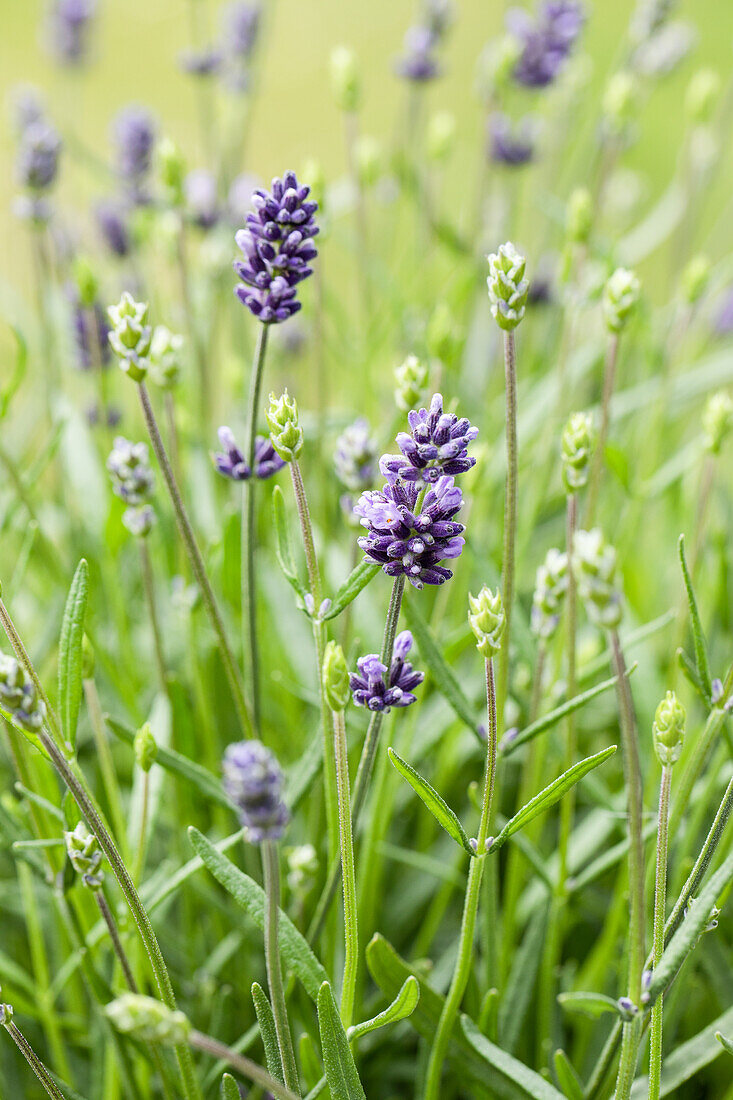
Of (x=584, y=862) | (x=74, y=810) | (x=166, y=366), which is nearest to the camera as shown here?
(x=74, y=810)

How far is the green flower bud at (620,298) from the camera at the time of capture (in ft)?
1.83

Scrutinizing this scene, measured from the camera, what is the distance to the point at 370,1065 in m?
0.69

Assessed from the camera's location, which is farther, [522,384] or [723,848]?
[522,384]

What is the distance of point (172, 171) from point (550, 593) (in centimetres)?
40

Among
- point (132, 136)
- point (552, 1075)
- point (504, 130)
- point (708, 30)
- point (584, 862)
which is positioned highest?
point (708, 30)

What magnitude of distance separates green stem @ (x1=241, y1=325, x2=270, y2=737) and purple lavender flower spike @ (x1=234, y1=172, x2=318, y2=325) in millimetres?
14

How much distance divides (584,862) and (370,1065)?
0.68ft

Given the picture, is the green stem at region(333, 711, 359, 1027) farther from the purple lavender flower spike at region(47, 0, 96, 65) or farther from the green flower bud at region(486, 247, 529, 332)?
the purple lavender flower spike at region(47, 0, 96, 65)

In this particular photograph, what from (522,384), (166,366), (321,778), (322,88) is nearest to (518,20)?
(522,384)

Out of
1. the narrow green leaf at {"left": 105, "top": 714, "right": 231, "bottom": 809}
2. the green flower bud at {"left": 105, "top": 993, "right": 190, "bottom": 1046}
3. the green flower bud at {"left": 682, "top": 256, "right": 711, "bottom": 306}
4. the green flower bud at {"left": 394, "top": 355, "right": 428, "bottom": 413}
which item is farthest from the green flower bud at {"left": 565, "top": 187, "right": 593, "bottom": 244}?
the green flower bud at {"left": 105, "top": 993, "right": 190, "bottom": 1046}

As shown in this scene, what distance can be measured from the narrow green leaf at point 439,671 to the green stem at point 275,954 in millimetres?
151

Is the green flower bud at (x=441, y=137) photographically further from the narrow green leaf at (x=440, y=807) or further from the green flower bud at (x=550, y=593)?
the narrow green leaf at (x=440, y=807)

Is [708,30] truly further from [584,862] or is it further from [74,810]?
[74,810]

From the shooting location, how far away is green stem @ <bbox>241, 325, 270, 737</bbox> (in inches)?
20.1
